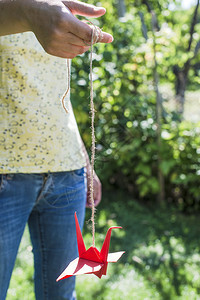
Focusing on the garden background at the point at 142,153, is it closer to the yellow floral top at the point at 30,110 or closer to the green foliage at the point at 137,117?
the green foliage at the point at 137,117

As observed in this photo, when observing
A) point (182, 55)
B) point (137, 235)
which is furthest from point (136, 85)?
point (137, 235)

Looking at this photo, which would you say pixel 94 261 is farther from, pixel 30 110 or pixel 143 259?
pixel 143 259

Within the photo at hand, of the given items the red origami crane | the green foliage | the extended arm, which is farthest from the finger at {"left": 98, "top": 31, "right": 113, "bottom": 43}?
the green foliage

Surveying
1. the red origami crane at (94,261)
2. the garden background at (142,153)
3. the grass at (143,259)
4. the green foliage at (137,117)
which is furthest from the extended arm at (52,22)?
the green foliage at (137,117)

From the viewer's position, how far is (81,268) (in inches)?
27.1

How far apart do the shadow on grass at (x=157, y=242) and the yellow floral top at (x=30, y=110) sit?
1504mm

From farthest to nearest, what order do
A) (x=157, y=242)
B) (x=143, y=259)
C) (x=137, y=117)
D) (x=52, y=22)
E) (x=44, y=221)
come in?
(x=137, y=117) → (x=157, y=242) → (x=143, y=259) → (x=44, y=221) → (x=52, y=22)

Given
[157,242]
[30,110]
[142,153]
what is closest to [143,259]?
[157,242]

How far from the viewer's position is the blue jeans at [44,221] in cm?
96

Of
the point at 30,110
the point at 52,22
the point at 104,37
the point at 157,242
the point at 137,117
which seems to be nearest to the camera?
the point at 52,22

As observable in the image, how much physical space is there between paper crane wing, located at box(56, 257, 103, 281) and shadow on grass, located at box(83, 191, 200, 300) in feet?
5.30

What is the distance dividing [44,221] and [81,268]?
0.42 m

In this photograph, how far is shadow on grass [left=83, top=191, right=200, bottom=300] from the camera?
91.7 inches

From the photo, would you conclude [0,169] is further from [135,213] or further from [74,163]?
[135,213]
